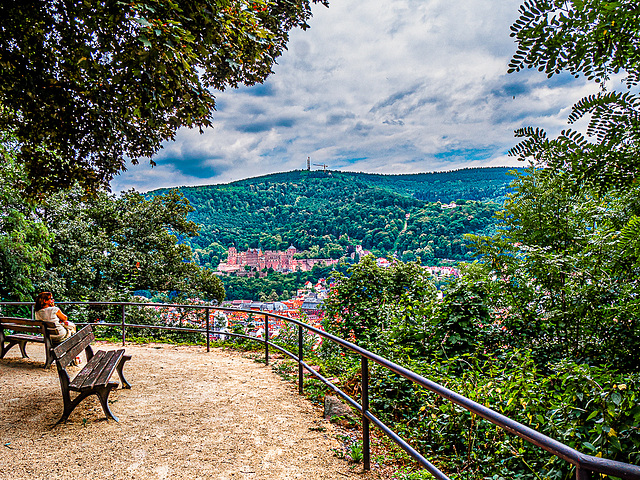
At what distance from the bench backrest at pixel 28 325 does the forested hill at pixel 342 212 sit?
16694 millimetres

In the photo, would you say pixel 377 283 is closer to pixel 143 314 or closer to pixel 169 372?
pixel 169 372

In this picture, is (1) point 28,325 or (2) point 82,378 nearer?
(2) point 82,378

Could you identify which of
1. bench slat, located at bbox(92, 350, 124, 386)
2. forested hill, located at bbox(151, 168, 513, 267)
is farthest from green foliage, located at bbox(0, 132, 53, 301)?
forested hill, located at bbox(151, 168, 513, 267)

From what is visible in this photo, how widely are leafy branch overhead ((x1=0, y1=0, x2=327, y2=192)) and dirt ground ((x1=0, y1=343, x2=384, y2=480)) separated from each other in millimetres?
3578

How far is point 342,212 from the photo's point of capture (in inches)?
1629

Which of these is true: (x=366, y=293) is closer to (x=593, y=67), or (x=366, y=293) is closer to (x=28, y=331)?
(x=28, y=331)

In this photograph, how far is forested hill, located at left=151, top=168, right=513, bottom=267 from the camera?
87.8 ft

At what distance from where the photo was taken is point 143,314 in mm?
13555

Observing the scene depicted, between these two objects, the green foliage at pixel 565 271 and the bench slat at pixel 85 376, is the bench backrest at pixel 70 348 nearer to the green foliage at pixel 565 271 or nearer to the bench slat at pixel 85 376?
the bench slat at pixel 85 376

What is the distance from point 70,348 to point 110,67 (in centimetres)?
370

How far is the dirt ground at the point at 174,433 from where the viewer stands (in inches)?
126

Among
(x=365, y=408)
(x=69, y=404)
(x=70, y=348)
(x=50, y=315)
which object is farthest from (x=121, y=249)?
(x=365, y=408)

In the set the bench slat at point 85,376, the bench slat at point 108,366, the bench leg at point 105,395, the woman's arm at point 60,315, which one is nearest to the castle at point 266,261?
the woman's arm at point 60,315

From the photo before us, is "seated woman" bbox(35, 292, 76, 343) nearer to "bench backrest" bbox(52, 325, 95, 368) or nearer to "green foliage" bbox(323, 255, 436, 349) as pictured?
Result: "bench backrest" bbox(52, 325, 95, 368)
